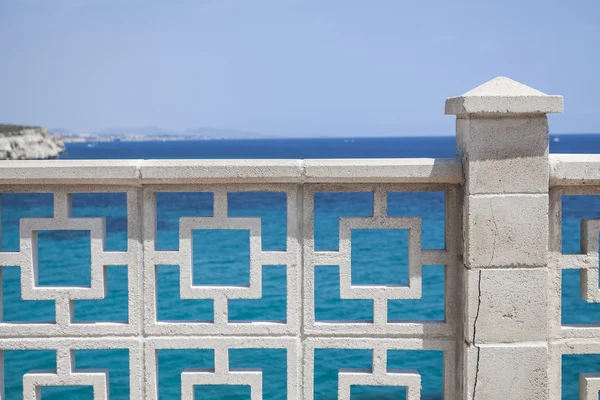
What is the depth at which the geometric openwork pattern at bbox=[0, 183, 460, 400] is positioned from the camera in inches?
153

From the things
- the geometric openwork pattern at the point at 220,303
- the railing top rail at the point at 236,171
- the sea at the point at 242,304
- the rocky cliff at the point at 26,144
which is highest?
the rocky cliff at the point at 26,144

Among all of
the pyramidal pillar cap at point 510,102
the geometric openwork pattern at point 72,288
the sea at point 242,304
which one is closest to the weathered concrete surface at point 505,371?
the sea at point 242,304

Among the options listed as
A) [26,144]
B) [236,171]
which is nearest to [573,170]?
[236,171]

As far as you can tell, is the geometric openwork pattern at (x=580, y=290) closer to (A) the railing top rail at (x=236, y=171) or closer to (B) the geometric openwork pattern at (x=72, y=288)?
(A) the railing top rail at (x=236, y=171)

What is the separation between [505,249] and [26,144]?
115293 millimetres

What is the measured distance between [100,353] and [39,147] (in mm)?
111697

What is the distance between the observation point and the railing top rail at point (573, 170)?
3814 mm

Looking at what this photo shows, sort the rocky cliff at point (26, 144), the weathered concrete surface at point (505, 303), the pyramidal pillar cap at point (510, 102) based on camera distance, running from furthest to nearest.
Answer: the rocky cliff at point (26, 144), the weathered concrete surface at point (505, 303), the pyramidal pillar cap at point (510, 102)

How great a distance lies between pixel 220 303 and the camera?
12.8ft

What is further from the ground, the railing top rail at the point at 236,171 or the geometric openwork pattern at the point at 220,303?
the railing top rail at the point at 236,171

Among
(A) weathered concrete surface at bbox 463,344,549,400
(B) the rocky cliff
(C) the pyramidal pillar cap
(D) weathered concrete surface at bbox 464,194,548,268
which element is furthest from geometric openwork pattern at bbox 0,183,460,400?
(B) the rocky cliff

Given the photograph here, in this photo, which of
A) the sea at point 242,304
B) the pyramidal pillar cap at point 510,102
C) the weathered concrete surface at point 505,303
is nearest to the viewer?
the pyramidal pillar cap at point 510,102

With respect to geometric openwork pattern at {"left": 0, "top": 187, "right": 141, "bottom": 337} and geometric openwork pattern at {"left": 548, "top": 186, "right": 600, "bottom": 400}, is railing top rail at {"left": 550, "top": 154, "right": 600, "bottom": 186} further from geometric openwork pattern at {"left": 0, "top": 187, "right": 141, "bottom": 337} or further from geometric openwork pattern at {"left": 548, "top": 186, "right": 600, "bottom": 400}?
geometric openwork pattern at {"left": 0, "top": 187, "right": 141, "bottom": 337}

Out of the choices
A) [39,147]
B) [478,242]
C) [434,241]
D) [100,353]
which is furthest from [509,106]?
[39,147]
